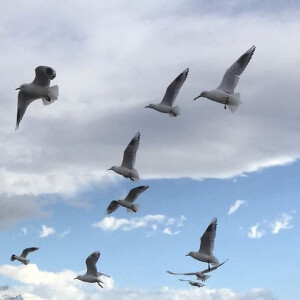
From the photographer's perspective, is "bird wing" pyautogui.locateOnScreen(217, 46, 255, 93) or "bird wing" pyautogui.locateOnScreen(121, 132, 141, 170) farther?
"bird wing" pyautogui.locateOnScreen(121, 132, 141, 170)

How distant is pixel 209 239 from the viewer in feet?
116

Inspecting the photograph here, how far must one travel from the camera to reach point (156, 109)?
37875 millimetres

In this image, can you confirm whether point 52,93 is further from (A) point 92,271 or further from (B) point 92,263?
(A) point 92,271

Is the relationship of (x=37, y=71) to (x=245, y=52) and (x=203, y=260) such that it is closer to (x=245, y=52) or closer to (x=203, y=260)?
(x=245, y=52)

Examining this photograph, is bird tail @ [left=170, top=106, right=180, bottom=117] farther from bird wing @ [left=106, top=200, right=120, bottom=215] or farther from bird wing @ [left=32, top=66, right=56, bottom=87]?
bird wing @ [left=106, top=200, right=120, bottom=215]

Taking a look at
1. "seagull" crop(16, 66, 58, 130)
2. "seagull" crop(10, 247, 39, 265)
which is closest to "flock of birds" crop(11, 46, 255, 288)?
"seagull" crop(16, 66, 58, 130)

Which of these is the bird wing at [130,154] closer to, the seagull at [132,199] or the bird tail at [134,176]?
the bird tail at [134,176]

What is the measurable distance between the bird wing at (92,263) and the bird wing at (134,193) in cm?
463

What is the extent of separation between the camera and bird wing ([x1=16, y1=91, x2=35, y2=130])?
30159 millimetres

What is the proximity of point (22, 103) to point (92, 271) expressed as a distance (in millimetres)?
14533

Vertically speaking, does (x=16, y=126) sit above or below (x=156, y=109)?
below

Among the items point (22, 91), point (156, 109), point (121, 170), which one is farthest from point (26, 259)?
point (22, 91)

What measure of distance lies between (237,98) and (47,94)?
8898 mm

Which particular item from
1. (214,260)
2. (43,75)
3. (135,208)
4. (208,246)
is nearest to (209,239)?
(208,246)
